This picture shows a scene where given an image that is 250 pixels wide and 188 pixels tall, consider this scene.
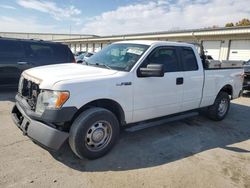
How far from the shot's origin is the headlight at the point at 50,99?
329cm

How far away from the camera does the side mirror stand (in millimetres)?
3905

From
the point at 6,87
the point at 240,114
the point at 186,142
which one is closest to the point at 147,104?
the point at 186,142

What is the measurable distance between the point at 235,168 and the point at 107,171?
6.81 feet

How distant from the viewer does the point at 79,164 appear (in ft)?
11.9

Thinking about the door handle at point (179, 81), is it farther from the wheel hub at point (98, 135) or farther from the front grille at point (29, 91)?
the front grille at point (29, 91)

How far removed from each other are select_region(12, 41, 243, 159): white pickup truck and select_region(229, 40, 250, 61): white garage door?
696 inches

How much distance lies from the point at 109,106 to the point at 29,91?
1334mm

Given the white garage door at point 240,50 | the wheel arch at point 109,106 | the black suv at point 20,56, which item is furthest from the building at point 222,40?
the wheel arch at point 109,106

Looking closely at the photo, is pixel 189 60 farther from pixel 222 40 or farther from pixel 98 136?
pixel 222 40

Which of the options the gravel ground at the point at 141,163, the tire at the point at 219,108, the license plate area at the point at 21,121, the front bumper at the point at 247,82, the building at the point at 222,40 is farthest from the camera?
the building at the point at 222,40

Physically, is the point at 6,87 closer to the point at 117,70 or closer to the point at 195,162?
the point at 117,70

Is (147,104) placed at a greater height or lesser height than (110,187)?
greater

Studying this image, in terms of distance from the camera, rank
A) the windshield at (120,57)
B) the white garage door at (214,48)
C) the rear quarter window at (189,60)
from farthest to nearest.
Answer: the white garage door at (214,48) → the rear quarter window at (189,60) → the windshield at (120,57)

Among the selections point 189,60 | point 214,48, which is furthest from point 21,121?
point 214,48
